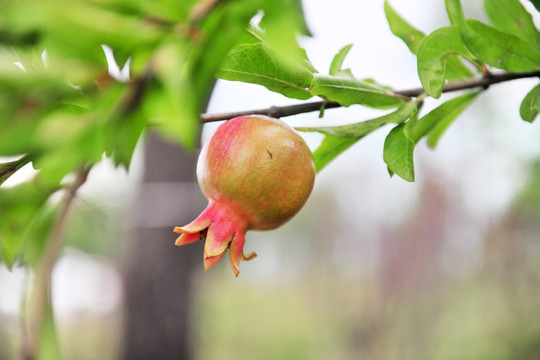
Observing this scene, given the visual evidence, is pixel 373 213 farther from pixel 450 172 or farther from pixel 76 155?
pixel 76 155

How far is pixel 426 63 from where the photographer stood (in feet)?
1.54

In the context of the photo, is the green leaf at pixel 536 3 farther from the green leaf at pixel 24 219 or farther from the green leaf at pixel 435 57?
the green leaf at pixel 24 219

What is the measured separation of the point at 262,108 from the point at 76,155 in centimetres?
32

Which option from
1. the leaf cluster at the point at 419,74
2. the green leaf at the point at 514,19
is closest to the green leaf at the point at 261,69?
the leaf cluster at the point at 419,74

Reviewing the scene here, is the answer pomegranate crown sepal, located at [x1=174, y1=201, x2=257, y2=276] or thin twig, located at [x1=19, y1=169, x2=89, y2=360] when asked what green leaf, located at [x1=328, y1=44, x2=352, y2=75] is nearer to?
pomegranate crown sepal, located at [x1=174, y1=201, x2=257, y2=276]

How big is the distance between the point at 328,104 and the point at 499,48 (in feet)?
0.57

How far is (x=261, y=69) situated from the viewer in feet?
1.56

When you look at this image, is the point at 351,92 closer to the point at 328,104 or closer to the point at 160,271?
the point at 328,104

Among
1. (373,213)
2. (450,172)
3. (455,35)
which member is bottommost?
(373,213)

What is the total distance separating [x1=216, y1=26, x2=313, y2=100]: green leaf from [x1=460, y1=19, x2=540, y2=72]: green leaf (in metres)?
0.16

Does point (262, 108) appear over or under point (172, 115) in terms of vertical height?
under

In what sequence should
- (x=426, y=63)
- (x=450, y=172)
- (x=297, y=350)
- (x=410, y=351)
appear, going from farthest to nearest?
(x=297, y=350) → (x=450, y=172) → (x=410, y=351) → (x=426, y=63)

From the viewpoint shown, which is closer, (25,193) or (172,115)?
(172,115)

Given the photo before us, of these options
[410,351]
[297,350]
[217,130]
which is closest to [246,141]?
[217,130]
